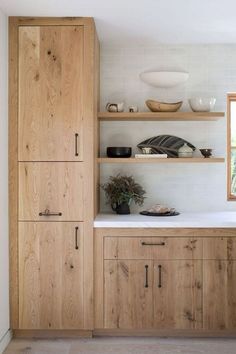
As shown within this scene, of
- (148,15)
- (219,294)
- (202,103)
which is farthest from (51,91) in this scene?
(219,294)

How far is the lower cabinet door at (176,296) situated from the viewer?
125 inches

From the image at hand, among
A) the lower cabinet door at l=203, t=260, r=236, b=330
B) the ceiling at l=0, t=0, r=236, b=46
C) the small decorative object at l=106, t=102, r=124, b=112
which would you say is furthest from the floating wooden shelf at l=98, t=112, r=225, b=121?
the lower cabinet door at l=203, t=260, r=236, b=330

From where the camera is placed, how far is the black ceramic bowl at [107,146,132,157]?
352 cm

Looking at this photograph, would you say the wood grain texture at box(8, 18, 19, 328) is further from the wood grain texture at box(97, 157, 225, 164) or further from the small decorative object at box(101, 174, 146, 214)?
the small decorative object at box(101, 174, 146, 214)

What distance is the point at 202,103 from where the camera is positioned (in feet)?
11.4

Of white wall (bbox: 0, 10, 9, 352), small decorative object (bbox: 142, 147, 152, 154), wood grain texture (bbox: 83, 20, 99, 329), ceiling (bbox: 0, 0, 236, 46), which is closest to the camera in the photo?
ceiling (bbox: 0, 0, 236, 46)

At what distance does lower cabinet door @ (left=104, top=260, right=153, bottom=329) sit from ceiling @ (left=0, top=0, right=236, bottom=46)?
1851 mm

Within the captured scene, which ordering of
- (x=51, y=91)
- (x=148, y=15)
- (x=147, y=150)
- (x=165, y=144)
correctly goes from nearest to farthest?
(x=148, y=15), (x=51, y=91), (x=147, y=150), (x=165, y=144)

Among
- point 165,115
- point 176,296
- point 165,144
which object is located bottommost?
point 176,296

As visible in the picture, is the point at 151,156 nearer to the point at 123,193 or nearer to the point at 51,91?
the point at 123,193

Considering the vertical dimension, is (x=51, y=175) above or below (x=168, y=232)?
above

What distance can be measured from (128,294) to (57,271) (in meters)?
0.58

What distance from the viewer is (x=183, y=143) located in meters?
3.73

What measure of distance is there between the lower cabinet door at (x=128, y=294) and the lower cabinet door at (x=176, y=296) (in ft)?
0.20
